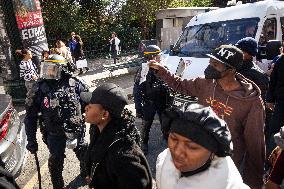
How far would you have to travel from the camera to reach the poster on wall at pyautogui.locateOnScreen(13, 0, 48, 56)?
10.3 metres

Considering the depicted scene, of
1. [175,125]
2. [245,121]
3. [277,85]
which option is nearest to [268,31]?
[277,85]

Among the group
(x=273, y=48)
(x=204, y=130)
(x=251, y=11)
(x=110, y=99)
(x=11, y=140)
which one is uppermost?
(x=251, y=11)

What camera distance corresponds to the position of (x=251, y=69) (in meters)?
4.48

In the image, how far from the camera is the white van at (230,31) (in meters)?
6.65

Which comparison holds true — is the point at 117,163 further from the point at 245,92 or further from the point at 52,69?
the point at 52,69

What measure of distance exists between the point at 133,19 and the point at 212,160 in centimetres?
2272

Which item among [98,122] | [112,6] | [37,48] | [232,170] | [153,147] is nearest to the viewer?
[232,170]

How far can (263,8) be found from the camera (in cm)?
685

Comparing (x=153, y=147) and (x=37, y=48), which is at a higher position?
(x=37, y=48)

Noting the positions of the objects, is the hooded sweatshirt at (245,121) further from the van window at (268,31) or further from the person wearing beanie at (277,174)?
the van window at (268,31)

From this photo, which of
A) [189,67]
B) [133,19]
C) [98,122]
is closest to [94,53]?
[133,19]

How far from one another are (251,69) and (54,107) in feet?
8.49

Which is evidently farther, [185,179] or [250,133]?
[250,133]

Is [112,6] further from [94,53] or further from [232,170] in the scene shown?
[232,170]
